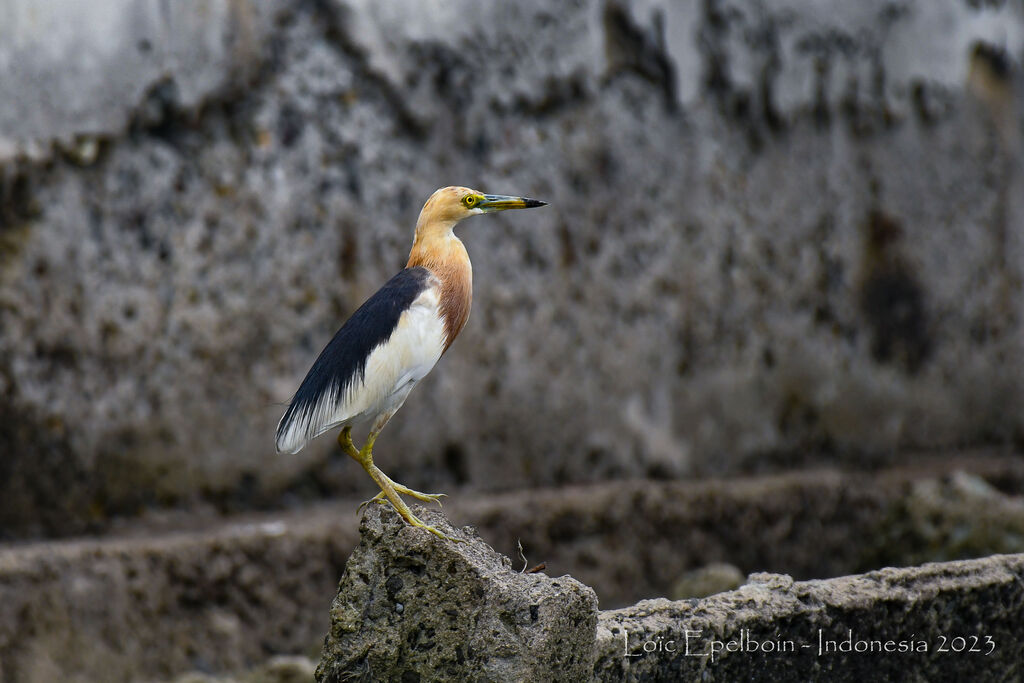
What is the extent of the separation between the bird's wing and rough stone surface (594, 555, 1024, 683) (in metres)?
0.63

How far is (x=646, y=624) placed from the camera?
2338 millimetres

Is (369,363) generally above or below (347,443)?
above

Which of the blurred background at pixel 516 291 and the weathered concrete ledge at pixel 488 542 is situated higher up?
the blurred background at pixel 516 291

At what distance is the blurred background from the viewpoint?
3.55 m

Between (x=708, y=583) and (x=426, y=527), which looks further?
(x=708, y=583)

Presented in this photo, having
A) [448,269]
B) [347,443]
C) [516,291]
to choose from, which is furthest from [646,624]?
[516,291]

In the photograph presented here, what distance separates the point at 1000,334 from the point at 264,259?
328 cm

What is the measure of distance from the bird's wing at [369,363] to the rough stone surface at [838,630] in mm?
630

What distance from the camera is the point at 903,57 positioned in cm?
500

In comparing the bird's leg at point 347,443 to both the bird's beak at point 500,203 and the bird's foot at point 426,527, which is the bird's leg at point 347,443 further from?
the bird's beak at point 500,203

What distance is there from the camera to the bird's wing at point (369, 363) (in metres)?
2.19

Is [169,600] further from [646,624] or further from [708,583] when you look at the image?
[646,624]

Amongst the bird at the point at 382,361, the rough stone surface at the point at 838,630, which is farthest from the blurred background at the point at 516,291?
the bird at the point at 382,361

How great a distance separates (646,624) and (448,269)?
0.78 m
